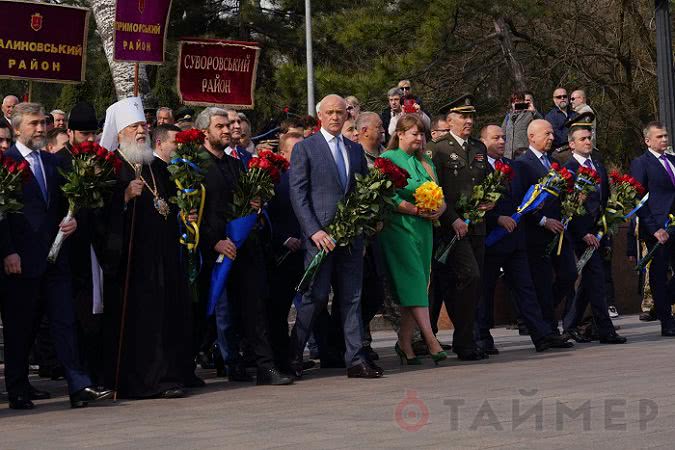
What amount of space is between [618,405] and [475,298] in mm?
4118

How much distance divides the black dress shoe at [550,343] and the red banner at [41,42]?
5.70 metres

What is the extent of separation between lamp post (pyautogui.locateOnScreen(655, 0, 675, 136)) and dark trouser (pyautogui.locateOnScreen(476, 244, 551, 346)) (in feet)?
15.0

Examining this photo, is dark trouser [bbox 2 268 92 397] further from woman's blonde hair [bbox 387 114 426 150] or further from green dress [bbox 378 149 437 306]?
woman's blonde hair [bbox 387 114 426 150]

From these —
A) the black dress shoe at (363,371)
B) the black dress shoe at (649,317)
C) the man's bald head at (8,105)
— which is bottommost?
the black dress shoe at (363,371)

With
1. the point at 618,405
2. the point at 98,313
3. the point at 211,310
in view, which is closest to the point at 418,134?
the point at 211,310

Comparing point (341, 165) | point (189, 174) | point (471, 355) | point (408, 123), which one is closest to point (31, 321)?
point (189, 174)

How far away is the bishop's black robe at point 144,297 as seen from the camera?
416 inches

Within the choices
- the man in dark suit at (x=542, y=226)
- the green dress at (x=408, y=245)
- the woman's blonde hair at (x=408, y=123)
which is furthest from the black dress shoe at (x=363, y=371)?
the man in dark suit at (x=542, y=226)

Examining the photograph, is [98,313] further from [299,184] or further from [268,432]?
[268,432]

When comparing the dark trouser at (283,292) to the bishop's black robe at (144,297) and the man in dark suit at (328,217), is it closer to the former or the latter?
the man in dark suit at (328,217)

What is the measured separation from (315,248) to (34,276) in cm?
238

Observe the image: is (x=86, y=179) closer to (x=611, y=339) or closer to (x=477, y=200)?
(x=477, y=200)

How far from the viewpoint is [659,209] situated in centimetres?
1541

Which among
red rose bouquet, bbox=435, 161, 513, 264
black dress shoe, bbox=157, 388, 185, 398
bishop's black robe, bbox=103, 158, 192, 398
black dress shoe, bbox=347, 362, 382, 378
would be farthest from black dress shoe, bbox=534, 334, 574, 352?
black dress shoe, bbox=157, 388, 185, 398
